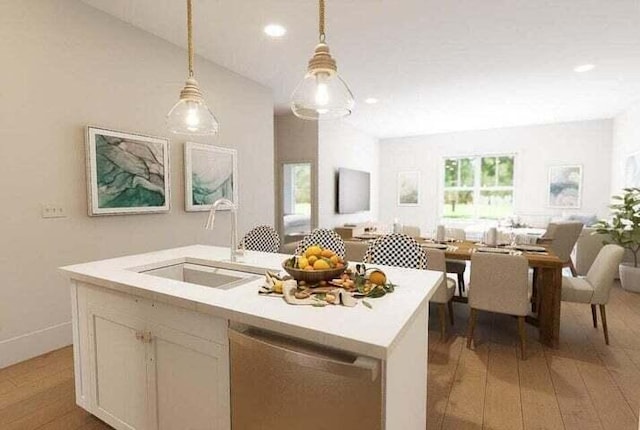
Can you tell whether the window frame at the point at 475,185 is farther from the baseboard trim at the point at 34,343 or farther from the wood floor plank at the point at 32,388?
the wood floor plank at the point at 32,388

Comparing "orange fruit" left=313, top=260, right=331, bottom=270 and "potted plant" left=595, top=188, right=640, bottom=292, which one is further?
"potted plant" left=595, top=188, right=640, bottom=292

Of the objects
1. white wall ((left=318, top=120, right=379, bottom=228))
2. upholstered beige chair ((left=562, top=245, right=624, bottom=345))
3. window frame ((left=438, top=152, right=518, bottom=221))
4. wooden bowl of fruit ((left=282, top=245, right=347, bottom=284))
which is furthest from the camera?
window frame ((left=438, top=152, right=518, bottom=221))

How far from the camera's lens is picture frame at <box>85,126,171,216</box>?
2.81 metres

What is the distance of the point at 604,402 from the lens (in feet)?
6.77

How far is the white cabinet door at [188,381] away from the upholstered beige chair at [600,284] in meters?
2.85

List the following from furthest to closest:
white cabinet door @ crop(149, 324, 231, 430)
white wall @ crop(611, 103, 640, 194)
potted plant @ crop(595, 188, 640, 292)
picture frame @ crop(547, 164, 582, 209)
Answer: picture frame @ crop(547, 164, 582, 209) < white wall @ crop(611, 103, 640, 194) < potted plant @ crop(595, 188, 640, 292) < white cabinet door @ crop(149, 324, 231, 430)

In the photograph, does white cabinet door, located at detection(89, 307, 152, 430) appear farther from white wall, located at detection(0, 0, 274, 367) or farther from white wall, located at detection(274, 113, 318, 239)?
white wall, located at detection(274, 113, 318, 239)

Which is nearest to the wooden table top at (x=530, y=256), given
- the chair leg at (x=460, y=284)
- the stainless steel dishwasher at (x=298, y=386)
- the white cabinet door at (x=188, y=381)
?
the chair leg at (x=460, y=284)

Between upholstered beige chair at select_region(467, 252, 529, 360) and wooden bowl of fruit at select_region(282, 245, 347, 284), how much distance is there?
1630 mm

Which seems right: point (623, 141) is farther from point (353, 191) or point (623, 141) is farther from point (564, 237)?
point (353, 191)

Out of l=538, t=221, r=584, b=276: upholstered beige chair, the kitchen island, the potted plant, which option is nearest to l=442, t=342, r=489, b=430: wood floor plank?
the kitchen island

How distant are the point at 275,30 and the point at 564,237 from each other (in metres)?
4.54

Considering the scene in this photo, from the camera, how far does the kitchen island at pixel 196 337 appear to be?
1.11 metres

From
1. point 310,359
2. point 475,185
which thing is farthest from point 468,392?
point 475,185
